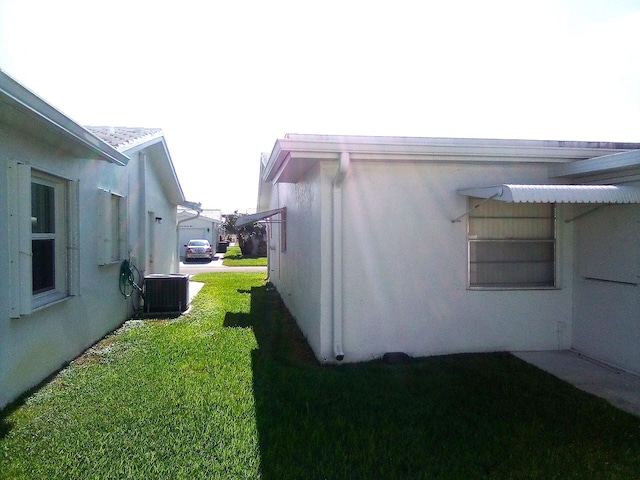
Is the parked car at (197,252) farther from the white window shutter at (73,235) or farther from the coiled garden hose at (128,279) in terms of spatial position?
the white window shutter at (73,235)

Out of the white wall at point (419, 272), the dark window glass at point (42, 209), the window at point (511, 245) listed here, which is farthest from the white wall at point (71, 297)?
the window at point (511, 245)

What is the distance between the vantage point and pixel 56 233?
6.21m

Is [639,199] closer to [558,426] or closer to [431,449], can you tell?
[558,426]

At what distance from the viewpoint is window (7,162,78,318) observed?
186 inches

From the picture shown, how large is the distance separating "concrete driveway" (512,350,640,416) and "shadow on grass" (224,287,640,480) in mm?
228

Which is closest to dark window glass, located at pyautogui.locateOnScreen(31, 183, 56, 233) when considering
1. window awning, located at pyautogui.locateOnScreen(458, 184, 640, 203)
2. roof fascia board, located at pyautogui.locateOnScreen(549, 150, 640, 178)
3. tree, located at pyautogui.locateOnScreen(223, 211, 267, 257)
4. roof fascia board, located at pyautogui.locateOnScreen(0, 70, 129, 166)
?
roof fascia board, located at pyautogui.locateOnScreen(0, 70, 129, 166)

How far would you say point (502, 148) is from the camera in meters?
6.18

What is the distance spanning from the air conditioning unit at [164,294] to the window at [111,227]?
46.1 inches

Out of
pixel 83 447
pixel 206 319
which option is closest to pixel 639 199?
pixel 83 447

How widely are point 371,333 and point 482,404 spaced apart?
196 centimetres

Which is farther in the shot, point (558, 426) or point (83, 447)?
point (558, 426)

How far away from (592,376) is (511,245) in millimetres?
2003

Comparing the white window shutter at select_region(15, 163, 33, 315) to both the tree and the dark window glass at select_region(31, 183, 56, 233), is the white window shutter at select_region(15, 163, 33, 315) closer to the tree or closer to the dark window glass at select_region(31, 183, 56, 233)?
the dark window glass at select_region(31, 183, 56, 233)

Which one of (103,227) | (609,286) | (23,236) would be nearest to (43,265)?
(23,236)
